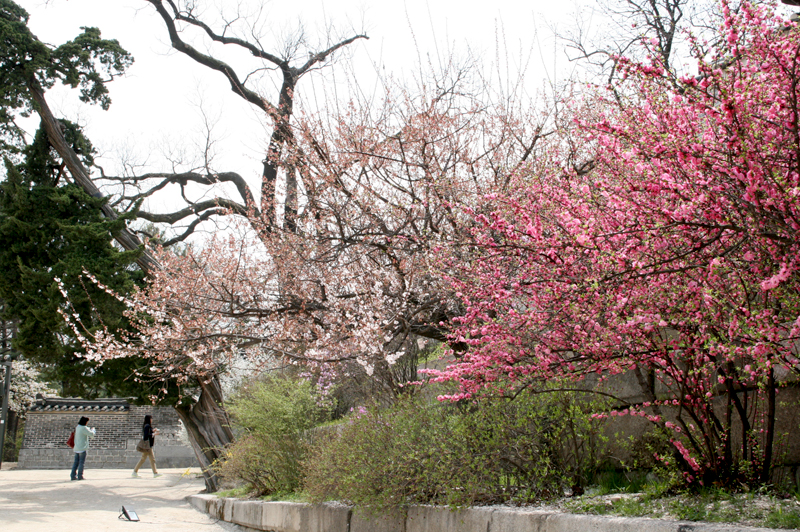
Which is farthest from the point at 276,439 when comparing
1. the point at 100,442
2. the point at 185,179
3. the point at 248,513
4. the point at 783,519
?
the point at 100,442

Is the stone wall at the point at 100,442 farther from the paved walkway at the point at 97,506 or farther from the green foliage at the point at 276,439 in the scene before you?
the green foliage at the point at 276,439

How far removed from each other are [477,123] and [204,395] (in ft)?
32.3

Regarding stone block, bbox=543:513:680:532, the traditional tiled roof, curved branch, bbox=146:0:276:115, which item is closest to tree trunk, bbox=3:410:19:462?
the traditional tiled roof

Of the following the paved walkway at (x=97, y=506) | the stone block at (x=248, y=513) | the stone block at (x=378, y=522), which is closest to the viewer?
the stone block at (x=378, y=522)

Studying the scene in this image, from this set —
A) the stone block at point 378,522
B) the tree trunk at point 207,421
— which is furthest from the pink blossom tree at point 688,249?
the tree trunk at point 207,421

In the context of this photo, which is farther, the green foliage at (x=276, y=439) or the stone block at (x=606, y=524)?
the green foliage at (x=276, y=439)

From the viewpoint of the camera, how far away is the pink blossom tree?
245 centimetres

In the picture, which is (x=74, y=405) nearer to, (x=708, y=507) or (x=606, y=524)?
(x=606, y=524)

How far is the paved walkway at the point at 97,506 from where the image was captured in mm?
8312

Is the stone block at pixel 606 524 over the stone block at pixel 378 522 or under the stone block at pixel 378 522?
over

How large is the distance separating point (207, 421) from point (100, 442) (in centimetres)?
1705

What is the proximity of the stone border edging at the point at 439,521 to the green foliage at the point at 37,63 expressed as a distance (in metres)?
10.3

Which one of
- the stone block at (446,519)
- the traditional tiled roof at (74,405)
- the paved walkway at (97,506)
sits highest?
the traditional tiled roof at (74,405)

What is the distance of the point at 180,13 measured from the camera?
42.5 feet
